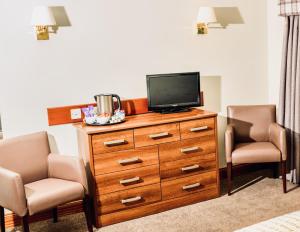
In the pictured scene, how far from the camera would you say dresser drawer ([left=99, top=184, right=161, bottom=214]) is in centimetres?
352

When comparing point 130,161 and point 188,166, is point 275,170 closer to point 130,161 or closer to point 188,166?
point 188,166

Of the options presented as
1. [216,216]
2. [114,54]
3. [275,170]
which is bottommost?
[216,216]

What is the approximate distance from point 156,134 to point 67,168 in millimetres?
820

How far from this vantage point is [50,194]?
10.2ft

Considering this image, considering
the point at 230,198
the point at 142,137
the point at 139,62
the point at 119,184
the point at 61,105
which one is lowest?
the point at 230,198

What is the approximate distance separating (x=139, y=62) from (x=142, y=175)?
1139 millimetres

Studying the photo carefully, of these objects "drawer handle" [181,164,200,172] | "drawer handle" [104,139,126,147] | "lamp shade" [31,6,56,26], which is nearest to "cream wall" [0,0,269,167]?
"lamp shade" [31,6,56,26]

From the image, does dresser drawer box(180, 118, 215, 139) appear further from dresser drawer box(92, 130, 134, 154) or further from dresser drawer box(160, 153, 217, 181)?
dresser drawer box(92, 130, 134, 154)

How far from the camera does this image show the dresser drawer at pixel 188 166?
147 inches

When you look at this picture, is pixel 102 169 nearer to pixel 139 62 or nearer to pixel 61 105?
pixel 61 105

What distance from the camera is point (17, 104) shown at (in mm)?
3600

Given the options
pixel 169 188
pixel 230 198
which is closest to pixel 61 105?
pixel 169 188

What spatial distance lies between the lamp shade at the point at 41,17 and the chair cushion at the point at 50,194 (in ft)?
4.35

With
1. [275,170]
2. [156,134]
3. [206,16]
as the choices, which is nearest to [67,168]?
[156,134]
